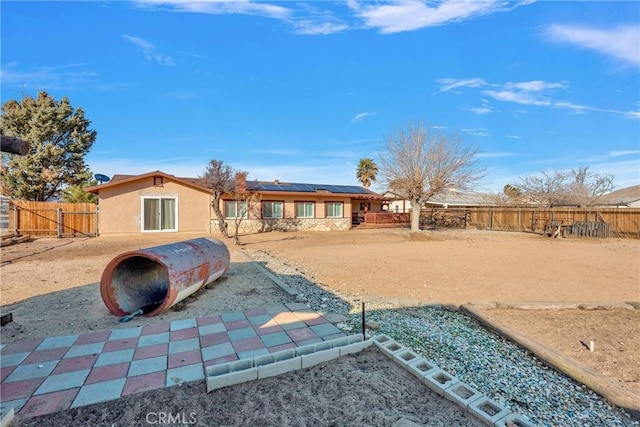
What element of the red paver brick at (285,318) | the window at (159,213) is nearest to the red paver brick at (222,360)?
the red paver brick at (285,318)

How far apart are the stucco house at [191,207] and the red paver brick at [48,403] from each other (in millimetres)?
13132

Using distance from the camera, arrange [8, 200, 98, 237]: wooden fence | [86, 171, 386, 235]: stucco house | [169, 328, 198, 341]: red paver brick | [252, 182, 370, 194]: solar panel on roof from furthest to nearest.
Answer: [252, 182, 370, 194]: solar panel on roof, [86, 171, 386, 235]: stucco house, [8, 200, 98, 237]: wooden fence, [169, 328, 198, 341]: red paver brick

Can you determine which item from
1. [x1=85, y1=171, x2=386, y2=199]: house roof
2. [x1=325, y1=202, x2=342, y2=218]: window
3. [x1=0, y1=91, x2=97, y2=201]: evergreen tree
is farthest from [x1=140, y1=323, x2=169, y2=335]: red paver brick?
[x1=0, y1=91, x2=97, y2=201]: evergreen tree

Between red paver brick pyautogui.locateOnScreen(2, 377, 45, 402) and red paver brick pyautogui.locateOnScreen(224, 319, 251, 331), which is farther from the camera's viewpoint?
red paver brick pyautogui.locateOnScreen(224, 319, 251, 331)

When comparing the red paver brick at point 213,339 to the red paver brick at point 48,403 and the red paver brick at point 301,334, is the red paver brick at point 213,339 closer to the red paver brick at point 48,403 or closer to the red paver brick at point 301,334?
the red paver brick at point 301,334

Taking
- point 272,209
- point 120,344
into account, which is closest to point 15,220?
point 272,209

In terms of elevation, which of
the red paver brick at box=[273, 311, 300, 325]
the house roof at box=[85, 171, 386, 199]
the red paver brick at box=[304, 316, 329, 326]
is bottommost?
the red paver brick at box=[273, 311, 300, 325]

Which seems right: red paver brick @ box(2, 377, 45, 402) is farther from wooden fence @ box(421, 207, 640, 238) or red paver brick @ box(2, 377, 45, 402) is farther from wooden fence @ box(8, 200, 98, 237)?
wooden fence @ box(421, 207, 640, 238)

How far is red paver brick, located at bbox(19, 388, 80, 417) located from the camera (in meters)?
2.24

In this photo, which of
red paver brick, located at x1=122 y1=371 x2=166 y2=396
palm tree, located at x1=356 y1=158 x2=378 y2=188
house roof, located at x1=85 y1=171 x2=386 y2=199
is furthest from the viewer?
palm tree, located at x1=356 y1=158 x2=378 y2=188

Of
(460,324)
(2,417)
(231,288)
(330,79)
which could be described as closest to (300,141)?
(330,79)

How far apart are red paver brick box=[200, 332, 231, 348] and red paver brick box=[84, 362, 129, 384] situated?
0.74 meters

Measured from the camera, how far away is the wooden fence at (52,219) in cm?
1449

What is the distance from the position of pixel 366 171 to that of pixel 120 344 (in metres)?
36.6
